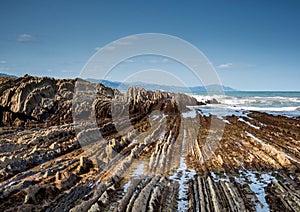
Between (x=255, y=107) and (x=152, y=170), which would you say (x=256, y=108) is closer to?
(x=255, y=107)

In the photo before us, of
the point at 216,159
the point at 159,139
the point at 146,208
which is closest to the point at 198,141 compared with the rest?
the point at 159,139

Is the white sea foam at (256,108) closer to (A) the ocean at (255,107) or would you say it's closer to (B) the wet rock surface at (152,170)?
(A) the ocean at (255,107)

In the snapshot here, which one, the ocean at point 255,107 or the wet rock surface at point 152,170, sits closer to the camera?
the wet rock surface at point 152,170

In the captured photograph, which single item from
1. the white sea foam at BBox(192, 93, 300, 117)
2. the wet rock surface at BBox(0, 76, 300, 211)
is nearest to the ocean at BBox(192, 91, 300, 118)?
the white sea foam at BBox(192, 93, 300, 117)

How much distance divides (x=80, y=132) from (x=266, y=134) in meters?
12.7

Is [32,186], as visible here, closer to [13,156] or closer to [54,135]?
[13,156]

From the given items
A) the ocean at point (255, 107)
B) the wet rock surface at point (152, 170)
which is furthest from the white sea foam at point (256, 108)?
the wet rock surface at point (152, 170)

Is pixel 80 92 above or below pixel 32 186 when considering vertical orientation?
above

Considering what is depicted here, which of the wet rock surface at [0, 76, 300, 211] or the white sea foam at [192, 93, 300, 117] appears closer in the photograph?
the wet rock surface at [0, 76, 300, 211]

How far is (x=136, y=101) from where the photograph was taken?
33281 millimetres

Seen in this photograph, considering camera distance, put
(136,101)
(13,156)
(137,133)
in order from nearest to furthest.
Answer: (13,156) → (137,133) → (136,101)

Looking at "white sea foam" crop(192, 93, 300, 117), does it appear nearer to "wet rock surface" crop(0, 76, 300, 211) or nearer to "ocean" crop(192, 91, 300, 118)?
"ocean" crop(192, 91, 300, 118)

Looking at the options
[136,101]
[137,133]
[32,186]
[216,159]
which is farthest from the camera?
[136,101]

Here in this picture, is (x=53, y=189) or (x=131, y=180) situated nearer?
(x=53, y=189)
